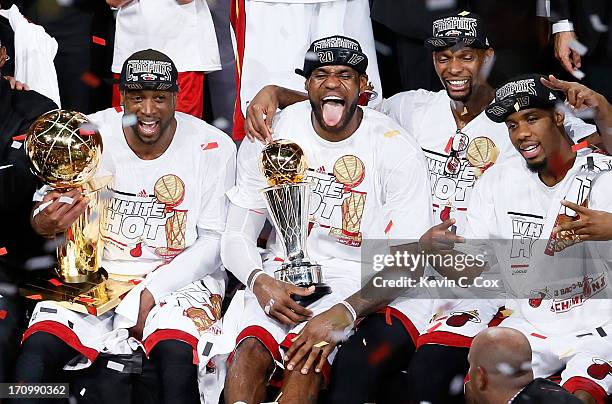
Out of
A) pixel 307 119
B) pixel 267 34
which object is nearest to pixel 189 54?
pixel 267 34

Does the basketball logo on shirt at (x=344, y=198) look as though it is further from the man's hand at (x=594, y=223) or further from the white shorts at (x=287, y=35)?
the man's hand at (x=594, y=223)

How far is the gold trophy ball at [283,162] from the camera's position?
4.48 m

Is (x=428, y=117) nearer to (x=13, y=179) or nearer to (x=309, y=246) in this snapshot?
(x=309, y=246)

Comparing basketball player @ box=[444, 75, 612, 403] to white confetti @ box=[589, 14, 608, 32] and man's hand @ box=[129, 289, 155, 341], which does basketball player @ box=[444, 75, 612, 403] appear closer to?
white confetti @ box=[589, 14, 608, 32]

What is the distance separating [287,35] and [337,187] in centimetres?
Answer: 82

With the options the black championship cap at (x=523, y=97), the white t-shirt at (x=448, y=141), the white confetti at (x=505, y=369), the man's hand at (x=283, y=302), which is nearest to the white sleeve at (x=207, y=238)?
the man's hand at (x=283, y=302)

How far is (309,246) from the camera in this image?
4762 millimetres

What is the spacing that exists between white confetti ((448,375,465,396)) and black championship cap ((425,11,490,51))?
50.9 inches

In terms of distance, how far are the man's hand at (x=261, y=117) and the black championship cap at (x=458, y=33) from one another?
649 mm

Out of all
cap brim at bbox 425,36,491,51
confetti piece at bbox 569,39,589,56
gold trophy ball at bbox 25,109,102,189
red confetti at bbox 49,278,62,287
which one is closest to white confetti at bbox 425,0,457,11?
cap brim at bbox 425,36,491,51

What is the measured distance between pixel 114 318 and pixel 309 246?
2.52ft

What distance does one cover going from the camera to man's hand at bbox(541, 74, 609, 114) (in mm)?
4438

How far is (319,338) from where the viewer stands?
14.2ft

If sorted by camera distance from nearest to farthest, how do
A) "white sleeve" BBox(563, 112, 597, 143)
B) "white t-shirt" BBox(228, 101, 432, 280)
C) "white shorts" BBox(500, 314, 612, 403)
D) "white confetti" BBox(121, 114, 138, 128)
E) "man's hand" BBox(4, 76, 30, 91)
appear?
"white shorts" BBox(500, 314, 612, 403) < "white t-shirt" BBox(228, 101, 432, 280) < "white sleeve" BBox(563, 112, 597, 143) < "white confetti" BBox(121, 114, 138, 128) < "man's hand" BBox(4, 76, 30, 91)
